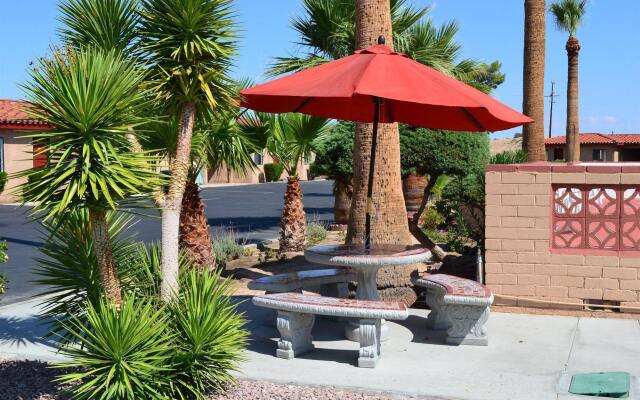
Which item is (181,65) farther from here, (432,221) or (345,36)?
(432,221)

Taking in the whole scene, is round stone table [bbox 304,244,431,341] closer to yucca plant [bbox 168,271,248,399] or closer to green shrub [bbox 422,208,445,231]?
yucca plant [bbox 168,271,248,399]

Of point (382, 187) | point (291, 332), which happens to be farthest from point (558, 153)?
point (291, 332)

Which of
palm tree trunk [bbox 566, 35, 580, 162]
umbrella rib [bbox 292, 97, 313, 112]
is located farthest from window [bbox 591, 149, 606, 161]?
umbrella rib [bbox 292, 97, 313, 112]

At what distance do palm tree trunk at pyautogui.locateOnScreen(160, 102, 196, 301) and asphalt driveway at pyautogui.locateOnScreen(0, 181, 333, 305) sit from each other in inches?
42.5

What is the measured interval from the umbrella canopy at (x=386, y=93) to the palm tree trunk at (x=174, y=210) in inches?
23.1

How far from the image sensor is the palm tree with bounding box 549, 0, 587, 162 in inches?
1096

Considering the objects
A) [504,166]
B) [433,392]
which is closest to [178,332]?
[433,392]

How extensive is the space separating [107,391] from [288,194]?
30.8 ft

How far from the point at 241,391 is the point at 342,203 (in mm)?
12565

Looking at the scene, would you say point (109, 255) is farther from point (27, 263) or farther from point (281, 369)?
point (27, 263)

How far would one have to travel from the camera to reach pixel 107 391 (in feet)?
16.5

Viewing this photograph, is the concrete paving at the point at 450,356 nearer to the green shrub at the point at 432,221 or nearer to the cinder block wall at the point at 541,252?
the cinder block wall at the point at 541,252

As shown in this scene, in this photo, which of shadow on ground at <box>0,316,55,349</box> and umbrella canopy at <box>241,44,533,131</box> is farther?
shadow on ground at <box>0,316,55,349</box>

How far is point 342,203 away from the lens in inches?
713
